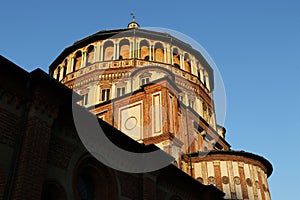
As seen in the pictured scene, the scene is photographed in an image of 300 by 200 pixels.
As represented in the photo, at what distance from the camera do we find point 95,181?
11867 mm

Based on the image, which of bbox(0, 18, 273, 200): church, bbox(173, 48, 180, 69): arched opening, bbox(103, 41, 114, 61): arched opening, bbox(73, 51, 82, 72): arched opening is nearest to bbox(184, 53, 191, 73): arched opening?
Answer: bbox(0, 18, 273, 200): church

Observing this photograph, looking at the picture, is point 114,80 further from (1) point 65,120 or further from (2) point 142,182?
(1) point 65,120

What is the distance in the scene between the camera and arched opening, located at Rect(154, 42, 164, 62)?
29.5m

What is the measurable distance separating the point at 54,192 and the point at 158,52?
21.2 meters

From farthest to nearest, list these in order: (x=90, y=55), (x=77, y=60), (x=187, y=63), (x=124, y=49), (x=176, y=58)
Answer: (x=187, y=63) < (x=77, y=60) < (x=176, y=58) < (x=90, y=55) < (x=124, y=49)

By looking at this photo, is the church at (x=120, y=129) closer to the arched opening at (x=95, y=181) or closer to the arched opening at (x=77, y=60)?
the arched opening at (x=95, y=181)

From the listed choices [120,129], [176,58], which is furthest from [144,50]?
[120,129]

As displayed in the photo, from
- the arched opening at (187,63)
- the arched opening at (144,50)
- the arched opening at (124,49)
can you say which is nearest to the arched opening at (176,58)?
the arched opening at (187,63)

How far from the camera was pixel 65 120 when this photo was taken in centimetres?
1071

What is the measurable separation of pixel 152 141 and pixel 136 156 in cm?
759

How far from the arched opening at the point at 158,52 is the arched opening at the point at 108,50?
3516mm

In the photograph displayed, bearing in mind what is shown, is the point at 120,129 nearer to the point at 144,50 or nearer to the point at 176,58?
the point at 144,50

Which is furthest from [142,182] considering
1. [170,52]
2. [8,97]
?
[170,52]

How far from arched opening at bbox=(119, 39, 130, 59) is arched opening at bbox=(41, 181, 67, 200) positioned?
2008 cm
